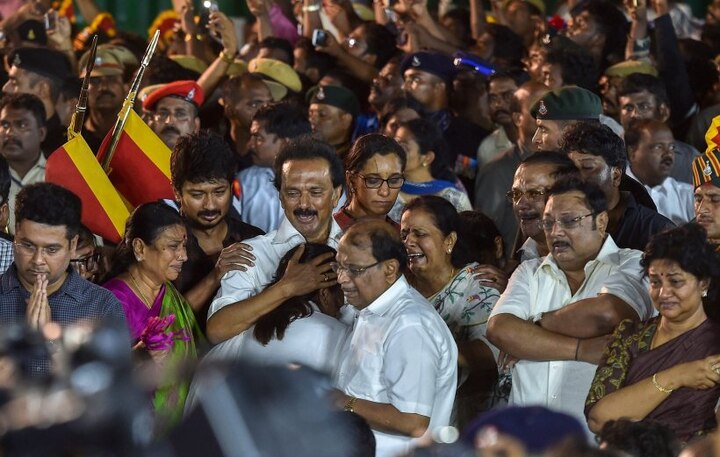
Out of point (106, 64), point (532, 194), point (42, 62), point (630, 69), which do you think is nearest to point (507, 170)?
point (630, 69)

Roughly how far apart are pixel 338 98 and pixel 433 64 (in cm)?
71

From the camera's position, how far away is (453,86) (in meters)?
8.20

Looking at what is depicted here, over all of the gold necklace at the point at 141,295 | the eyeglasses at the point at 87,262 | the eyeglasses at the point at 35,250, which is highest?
the eyeglasses at the point at 35,250

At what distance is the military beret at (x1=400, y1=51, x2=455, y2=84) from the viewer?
26.6 feet

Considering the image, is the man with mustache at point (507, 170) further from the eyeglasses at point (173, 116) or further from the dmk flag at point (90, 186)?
the dmk flag at point (90, 186)

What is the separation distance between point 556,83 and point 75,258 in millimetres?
3071

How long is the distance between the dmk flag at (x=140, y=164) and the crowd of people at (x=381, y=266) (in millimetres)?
10

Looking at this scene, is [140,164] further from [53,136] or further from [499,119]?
[499,119]

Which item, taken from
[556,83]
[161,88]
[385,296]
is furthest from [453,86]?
[385,296]

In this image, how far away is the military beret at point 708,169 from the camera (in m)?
5.20

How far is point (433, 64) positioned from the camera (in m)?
8.15

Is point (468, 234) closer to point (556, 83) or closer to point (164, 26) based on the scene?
point (556, 83)

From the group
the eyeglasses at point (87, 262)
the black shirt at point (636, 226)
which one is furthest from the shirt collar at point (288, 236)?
the black shirt at point (636, 226)

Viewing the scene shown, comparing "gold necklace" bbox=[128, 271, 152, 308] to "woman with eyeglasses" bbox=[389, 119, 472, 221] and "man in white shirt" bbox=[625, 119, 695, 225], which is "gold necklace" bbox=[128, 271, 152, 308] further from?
"man in white shirt" bbox=[625, 119, 695, 225]
